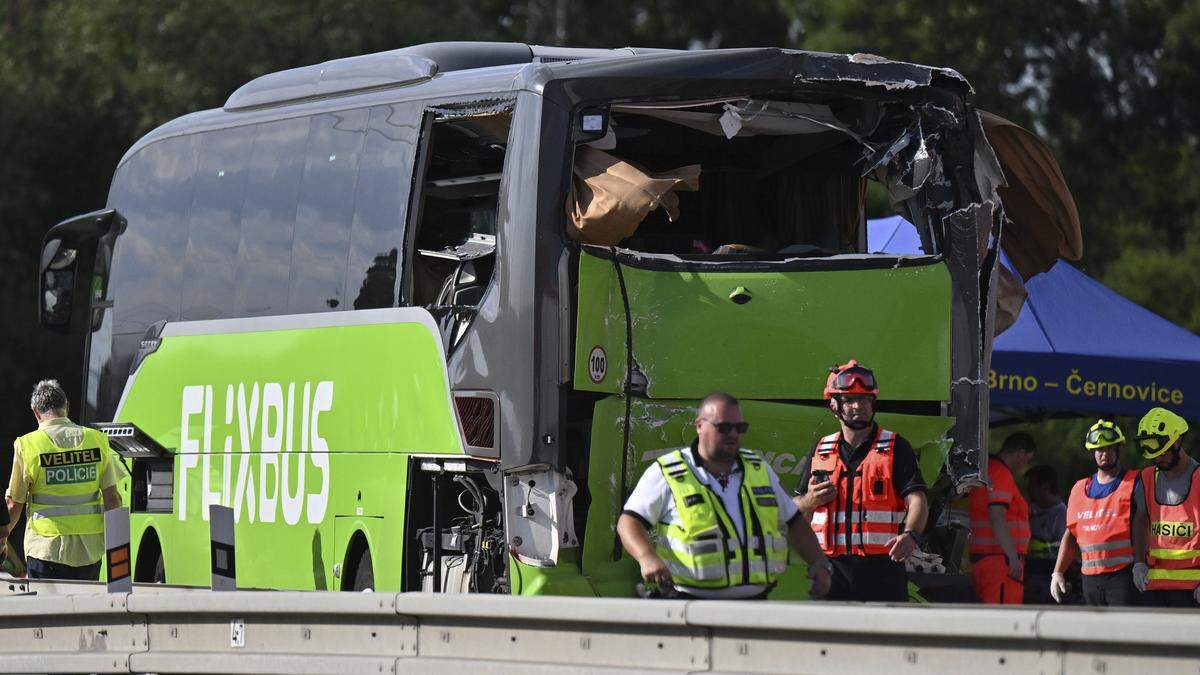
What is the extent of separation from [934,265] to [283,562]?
13.2 ft

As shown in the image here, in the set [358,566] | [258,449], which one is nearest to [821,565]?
[358,566]

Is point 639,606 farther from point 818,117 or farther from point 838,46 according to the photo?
point 838,46

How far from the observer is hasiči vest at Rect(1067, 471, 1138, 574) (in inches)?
494

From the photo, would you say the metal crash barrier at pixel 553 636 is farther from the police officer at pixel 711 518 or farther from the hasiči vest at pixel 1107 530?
the hasiči vest at pixel 1107 530

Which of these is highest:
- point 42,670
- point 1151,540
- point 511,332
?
point 511,332

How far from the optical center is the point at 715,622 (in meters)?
7.20

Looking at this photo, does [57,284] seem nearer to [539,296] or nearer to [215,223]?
[215,223]

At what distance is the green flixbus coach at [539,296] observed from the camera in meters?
10.5

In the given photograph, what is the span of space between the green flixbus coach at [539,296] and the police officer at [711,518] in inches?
79.6

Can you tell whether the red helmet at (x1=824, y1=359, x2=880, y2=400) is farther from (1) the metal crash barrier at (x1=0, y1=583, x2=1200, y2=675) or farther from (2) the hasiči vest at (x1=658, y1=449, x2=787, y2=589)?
(1) the metal crash barrier at (x1=0, y1=583, x2=1200, y2=675)

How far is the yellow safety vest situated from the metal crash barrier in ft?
9.44

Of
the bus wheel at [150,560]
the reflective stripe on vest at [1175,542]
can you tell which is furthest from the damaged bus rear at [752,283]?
the bus wheel at [150,560]

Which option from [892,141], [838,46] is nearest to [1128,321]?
[892,141]

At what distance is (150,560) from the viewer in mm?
14211
